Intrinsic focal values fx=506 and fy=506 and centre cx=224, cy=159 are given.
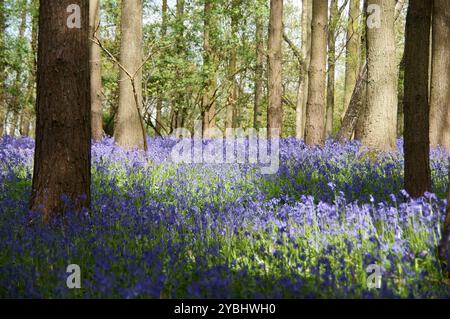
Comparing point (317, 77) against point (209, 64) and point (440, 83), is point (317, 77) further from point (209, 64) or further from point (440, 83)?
point (209, 64)

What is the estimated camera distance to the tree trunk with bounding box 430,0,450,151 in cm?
1166

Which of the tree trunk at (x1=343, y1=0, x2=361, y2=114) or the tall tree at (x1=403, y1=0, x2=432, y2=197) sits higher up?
the tree trunk at (x1=343, y1=0, x2=361, y2=114)

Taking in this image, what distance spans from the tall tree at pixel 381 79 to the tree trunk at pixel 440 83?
10.1 ft

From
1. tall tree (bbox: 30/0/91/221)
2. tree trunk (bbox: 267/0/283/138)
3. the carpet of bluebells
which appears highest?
tree trunk (bbox: 267/0/283/138)

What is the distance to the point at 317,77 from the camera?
1294 centimetres

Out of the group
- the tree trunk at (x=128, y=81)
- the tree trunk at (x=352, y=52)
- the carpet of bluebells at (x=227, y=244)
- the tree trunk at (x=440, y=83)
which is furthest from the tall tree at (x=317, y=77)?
the tree trunk at (x=352, y=52)

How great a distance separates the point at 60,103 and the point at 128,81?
652 centimetres

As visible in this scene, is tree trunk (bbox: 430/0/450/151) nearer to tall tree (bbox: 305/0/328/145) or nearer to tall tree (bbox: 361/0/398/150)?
tall tree (bbox: 305/0/328/145)

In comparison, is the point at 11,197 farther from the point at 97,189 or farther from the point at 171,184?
the point at 171,184

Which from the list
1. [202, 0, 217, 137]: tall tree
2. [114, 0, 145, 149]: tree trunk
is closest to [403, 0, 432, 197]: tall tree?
[114, 0, 145, 149]: tree trunk

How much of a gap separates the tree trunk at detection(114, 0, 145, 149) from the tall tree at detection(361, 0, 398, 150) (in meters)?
5.18

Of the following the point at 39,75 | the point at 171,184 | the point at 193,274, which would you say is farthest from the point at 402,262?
the point at 171,184

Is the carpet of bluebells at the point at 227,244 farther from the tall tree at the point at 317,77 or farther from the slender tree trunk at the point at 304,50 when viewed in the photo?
the slender tree trunk at the point at 304,50

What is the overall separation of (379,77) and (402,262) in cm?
612
